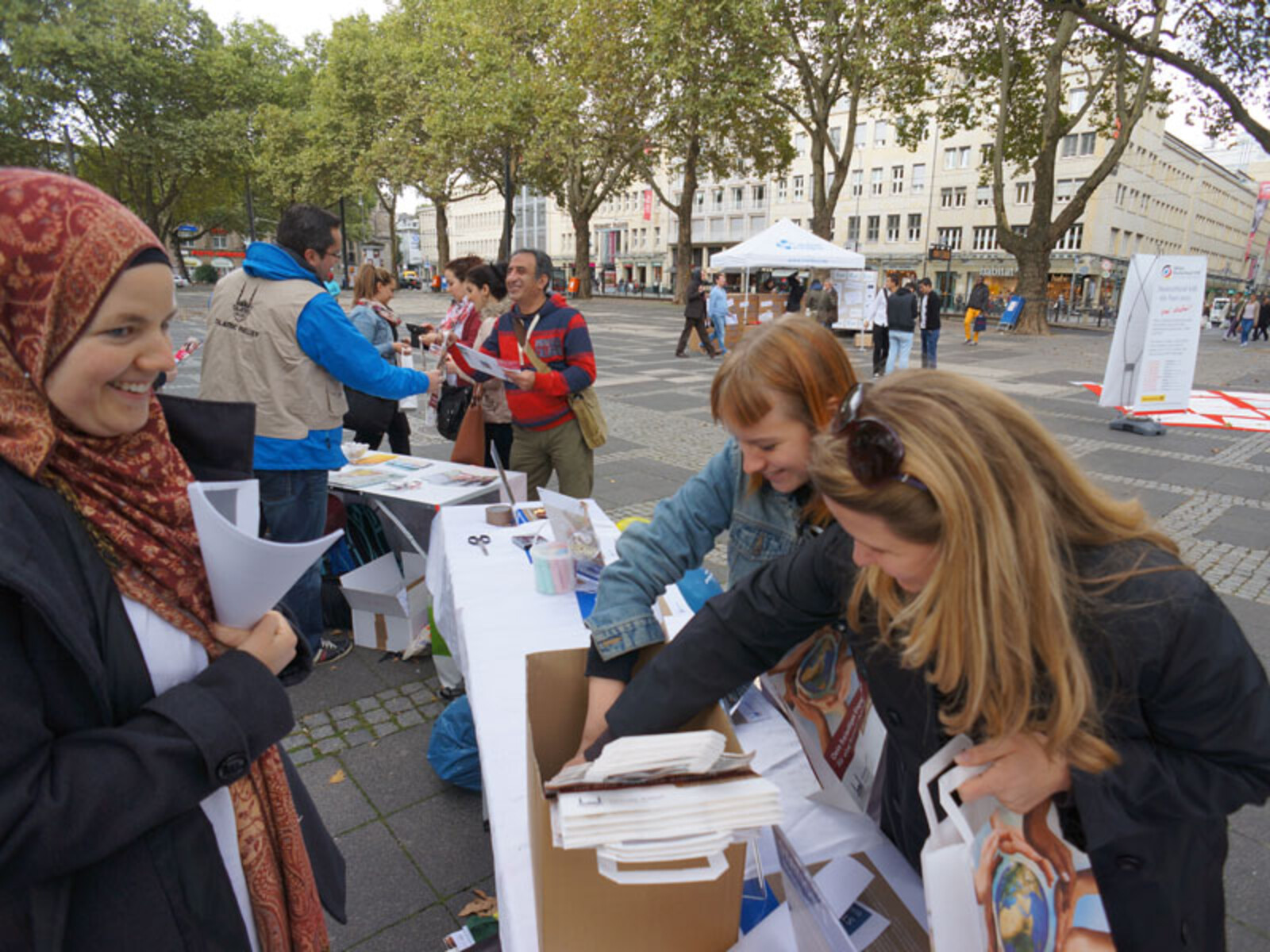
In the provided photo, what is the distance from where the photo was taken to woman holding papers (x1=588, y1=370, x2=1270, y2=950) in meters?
0.96

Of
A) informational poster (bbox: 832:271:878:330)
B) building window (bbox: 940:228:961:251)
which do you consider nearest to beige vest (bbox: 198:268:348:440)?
informational poster (bbox: 832:271:878:330)

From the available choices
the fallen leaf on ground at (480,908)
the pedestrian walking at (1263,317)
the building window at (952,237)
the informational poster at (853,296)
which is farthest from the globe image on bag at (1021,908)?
the building window at (952,237)

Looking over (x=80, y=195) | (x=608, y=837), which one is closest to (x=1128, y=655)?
(x=608, y=837)

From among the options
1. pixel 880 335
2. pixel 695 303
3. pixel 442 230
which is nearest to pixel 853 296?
pixel 880 335

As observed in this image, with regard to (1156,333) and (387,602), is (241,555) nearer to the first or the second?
(387,602)

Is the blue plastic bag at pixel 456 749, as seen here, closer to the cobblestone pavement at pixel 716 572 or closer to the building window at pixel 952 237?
the cobblestone pavement at pixel 716 572

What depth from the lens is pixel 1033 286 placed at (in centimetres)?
2258

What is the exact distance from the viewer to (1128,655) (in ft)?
3.20

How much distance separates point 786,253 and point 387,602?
581 inches

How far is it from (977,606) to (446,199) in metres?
36.2

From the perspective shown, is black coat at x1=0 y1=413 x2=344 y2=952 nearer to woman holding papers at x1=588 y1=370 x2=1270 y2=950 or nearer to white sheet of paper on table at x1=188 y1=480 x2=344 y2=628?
white sheet of paper on table at x1=188 y1=480 x2=344 y2=628

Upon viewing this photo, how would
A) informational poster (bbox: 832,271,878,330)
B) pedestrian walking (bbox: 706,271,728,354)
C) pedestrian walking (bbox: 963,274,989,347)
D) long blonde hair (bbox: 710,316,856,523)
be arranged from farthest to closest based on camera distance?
pedestrian walking (bbox: 963,274,989,347) → informational poster (bbox: 832,271,878,330) → pedestrian walking (bbox: 706,271,728,354) → long blonde hair (bbox: 710,316,856,523)

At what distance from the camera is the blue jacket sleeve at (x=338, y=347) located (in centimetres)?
304

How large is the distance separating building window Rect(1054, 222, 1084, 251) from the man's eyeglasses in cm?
5219
